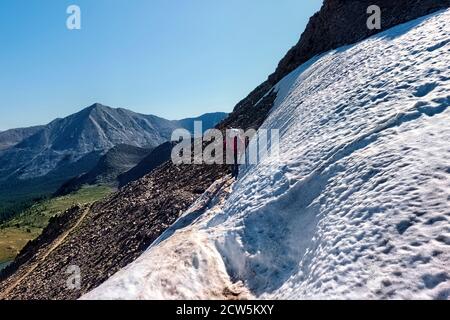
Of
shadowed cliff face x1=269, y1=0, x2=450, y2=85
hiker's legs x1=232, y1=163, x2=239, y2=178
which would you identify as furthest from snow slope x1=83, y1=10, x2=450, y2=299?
shadowed cliff face x1=269, y1=0, x2=450, y2=85

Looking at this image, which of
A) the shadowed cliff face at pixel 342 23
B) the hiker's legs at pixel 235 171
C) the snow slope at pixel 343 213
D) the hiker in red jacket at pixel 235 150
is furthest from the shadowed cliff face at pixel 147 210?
the snow slope at pixel 343 213

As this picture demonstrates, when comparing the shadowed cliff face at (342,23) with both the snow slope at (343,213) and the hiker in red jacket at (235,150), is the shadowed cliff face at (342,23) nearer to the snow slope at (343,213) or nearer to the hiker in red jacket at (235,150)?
the snow slope at (343,213)

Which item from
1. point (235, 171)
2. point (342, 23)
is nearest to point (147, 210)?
point (235, 171)

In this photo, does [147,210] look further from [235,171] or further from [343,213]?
[343,213]

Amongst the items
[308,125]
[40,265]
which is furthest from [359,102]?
[40,265]

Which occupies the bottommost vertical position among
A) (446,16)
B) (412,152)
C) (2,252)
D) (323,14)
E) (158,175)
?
(2,252)

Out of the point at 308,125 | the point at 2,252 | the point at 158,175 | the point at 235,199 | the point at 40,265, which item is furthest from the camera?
the point at 2,252
